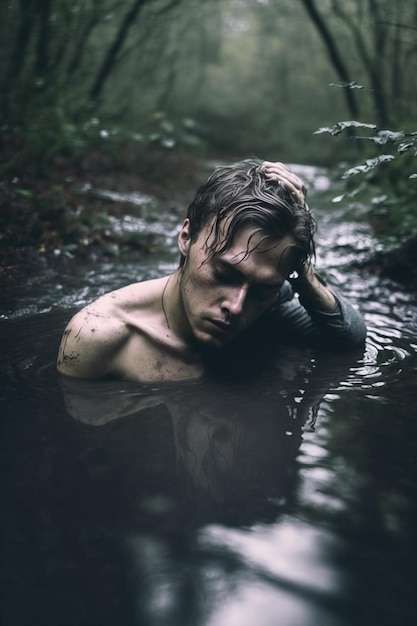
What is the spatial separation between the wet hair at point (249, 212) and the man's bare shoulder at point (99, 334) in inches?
14.8

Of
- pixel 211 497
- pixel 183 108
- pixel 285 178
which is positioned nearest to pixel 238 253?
pixel 285 178

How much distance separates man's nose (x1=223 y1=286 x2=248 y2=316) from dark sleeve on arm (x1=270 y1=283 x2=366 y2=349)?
0.82 m

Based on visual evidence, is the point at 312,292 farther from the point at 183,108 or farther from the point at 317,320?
the point at 183,108

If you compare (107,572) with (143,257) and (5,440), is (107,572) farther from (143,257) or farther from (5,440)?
(143,257)

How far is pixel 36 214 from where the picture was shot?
5027mm

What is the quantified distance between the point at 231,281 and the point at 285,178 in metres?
0.63

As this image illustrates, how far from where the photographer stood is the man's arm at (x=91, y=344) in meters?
2.54

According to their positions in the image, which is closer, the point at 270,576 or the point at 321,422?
the point at 270,576

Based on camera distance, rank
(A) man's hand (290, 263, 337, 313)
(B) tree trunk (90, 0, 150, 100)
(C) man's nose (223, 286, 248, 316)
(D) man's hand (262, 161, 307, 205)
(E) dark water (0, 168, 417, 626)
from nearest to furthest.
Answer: (E) dark water (0, 168, 417, 626) < (C) man's nose (223, 286, 248, 316) < (D) man's hand (262, 161, 307, 205) < (A) man's hand (290, 263, 337, 313) < (B) tree trunk (90, 0, 150, 100)

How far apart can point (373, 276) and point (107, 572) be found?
425 cm

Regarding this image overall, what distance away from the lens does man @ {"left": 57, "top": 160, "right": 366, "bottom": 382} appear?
8.02ft

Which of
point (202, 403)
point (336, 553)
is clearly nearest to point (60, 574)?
point (336, 553)

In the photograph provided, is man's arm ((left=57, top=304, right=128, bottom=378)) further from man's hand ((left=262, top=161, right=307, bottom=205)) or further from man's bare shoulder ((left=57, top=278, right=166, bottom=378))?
man's hand ((left=262, top=161, right=307, bottom=205))

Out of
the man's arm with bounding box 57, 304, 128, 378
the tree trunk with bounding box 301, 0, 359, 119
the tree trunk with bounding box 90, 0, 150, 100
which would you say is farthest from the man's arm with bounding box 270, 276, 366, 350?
the tree trunk with bounding box 90, 0, 150, 100
